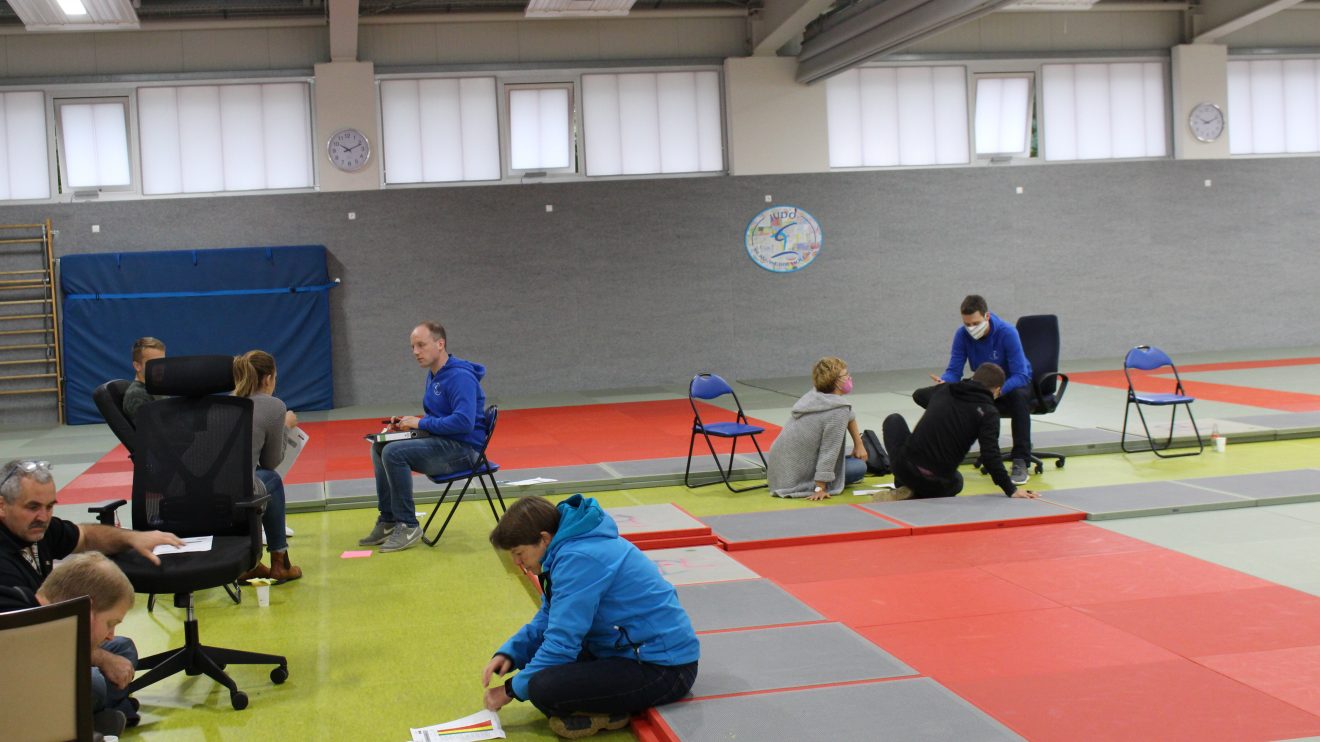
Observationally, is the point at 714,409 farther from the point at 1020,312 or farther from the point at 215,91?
the point at 215,91

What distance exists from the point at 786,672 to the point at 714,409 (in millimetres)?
7691

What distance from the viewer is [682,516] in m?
6.42

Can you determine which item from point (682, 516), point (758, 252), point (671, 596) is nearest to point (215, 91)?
point (758, 252)

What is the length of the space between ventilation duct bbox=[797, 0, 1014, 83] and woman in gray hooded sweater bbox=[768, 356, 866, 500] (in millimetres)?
4480

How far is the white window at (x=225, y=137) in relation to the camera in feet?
42.3

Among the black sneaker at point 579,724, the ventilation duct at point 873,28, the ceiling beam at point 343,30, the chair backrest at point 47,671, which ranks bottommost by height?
the black sneaker at point 579,724

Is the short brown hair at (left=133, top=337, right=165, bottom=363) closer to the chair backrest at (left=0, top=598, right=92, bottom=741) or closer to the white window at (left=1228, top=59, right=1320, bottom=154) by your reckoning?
the chair backrest at (left=0, top=598, right=92, bottom=741)

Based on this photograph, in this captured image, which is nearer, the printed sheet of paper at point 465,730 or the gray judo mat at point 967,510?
the printed sheet of paper at point 465,730

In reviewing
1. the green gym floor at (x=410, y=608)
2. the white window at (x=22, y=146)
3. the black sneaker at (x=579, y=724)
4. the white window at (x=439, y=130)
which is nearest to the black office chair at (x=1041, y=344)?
the green gym floor at (x=410, y=608)

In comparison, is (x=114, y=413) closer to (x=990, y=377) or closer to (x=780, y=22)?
(x=990, y=377)

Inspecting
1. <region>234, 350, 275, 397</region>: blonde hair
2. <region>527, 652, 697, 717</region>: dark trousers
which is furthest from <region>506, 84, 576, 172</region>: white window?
<region>527, 652, 697, 717</region>: dark trousers

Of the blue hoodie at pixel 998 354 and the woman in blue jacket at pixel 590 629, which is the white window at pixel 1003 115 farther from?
the woman in blue jacket at pixel 590 629

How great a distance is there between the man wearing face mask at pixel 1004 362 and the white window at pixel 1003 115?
734cm

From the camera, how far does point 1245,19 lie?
14.0m
